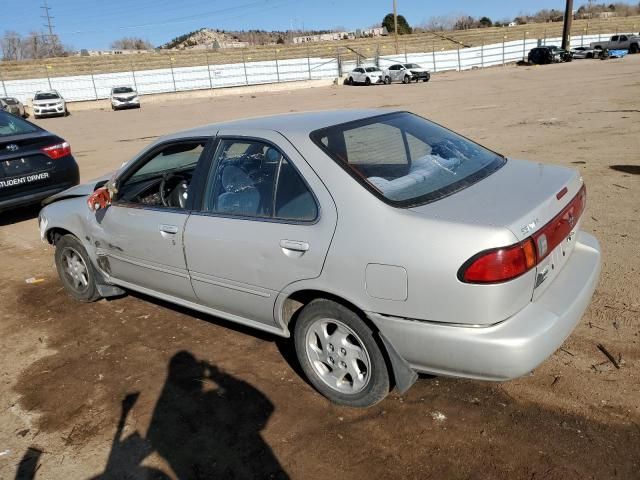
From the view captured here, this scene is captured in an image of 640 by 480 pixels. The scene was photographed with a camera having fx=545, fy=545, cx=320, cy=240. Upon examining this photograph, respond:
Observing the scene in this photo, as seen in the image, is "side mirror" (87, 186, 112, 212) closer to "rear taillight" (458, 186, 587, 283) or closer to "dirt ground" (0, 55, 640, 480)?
"dirt ground" (0, 55, 640, 480)

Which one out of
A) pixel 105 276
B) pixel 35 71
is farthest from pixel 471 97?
pixel 35 71

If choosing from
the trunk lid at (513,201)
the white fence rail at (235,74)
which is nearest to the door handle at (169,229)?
the trunk lid at (513,201)

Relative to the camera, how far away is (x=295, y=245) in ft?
9.65

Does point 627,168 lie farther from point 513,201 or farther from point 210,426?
point 210,426

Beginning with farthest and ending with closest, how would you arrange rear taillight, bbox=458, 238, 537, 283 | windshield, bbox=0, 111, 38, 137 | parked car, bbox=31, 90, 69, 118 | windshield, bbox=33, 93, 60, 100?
windshield, bbox=33, 93, 60, 100 → parked car, bbox=31, 90, 69, 118 → windshield, bbox=0, 111, 38, 137 → rear taillight, bbox=458, 238, 537, 283

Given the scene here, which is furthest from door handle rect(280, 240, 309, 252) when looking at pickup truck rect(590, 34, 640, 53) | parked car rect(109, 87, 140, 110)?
pickup truck rect(590, 34, 640, 53)

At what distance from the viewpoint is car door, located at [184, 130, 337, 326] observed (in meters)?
2.93

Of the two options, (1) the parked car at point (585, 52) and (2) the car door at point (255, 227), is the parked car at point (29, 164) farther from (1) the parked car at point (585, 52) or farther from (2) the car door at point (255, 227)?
(1) the parked car at point (585, 52)

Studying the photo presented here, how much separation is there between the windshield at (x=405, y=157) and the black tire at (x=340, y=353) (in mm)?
653

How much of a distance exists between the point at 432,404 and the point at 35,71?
59.0 m

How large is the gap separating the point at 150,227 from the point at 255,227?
1022 mm

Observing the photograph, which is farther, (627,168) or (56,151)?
(627,168)

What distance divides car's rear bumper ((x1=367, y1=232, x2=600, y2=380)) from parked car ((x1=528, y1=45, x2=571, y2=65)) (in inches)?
1958

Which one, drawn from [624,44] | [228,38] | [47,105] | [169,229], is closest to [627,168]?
[169,229]
